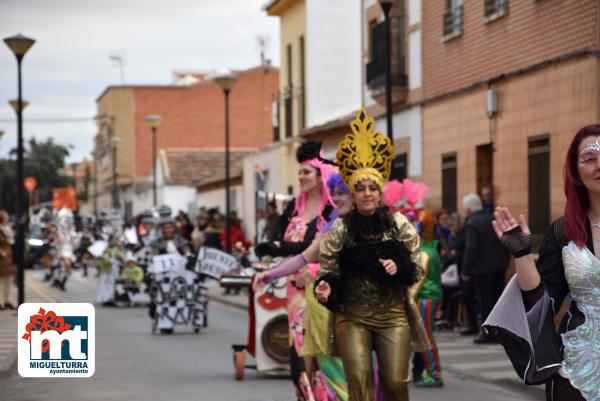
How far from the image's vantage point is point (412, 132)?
88.0 feet

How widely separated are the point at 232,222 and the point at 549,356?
1080 inches

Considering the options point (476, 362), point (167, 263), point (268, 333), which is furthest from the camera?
point (167, 263)

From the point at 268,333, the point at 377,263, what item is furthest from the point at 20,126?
the point at 377,263

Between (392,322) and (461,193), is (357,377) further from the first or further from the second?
(461,193)

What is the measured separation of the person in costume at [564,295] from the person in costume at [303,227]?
4.15m

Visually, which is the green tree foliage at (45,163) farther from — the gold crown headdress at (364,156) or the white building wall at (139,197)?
the gold crown headdress at (364,156)

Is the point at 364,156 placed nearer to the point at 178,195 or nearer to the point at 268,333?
the point at 268,333

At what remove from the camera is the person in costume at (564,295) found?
5.34 meters

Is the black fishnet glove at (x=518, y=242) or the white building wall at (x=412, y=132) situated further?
the white building wall at (x=412, y=132)

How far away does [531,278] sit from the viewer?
5414mm

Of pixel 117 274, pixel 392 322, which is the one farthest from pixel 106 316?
pixel 392 322

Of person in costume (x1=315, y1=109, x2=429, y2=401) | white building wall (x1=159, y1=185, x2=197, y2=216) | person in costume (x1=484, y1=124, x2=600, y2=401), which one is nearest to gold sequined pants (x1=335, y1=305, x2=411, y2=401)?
person in costume (x1=315, y1=109, x2=429, y2=401)

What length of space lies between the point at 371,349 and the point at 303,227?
94.4 inches

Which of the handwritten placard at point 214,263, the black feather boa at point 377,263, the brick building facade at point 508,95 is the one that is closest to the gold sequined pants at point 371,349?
the black feather boa at point 377,263
